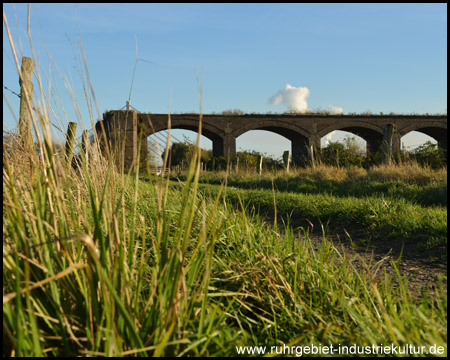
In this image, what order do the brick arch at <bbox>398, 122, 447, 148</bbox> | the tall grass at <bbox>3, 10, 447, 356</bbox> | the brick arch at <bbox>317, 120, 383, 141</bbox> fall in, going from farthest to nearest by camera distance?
the brick arch at <bbox>398, 122, 447, 148</bbox> → the brick arch at <bbox>317, 120, 383, 141</bbox> → the tall grass at <bbox>3, 10, 447, 356</bbox>

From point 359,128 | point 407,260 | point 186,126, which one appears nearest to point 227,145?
point 186,126

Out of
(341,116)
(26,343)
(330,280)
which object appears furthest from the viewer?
(341,116)

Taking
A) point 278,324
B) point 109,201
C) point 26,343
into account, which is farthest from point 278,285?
point 26,343

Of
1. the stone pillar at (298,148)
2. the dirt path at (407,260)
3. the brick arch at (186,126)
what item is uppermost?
the brick arch at (186,126)

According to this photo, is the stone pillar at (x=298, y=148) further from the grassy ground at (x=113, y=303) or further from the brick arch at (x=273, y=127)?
the grassy ground at (x=113, y=303)

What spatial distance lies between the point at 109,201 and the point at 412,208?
395 cm

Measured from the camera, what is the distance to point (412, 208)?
4.47m

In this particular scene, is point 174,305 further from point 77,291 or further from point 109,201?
point 109,201

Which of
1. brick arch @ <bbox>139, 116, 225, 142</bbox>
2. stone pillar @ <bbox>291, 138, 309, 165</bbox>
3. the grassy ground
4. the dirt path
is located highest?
brick arch @ <bbox>139, 116, 225, 142</bbox>

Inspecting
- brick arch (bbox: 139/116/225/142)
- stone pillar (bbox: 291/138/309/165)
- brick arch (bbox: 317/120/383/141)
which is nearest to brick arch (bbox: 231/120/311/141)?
stone pillar (bbox: 291/138/309/165)

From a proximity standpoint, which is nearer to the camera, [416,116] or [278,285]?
[278,285]

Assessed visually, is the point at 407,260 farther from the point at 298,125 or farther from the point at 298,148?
the point at 298,148

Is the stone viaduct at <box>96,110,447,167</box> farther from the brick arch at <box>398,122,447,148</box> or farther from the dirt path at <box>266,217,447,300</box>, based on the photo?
the dirt path at <box>266,217,447,300</box>

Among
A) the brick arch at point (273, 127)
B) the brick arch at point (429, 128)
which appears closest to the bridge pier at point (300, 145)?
the brick arch at point (273, 127)
